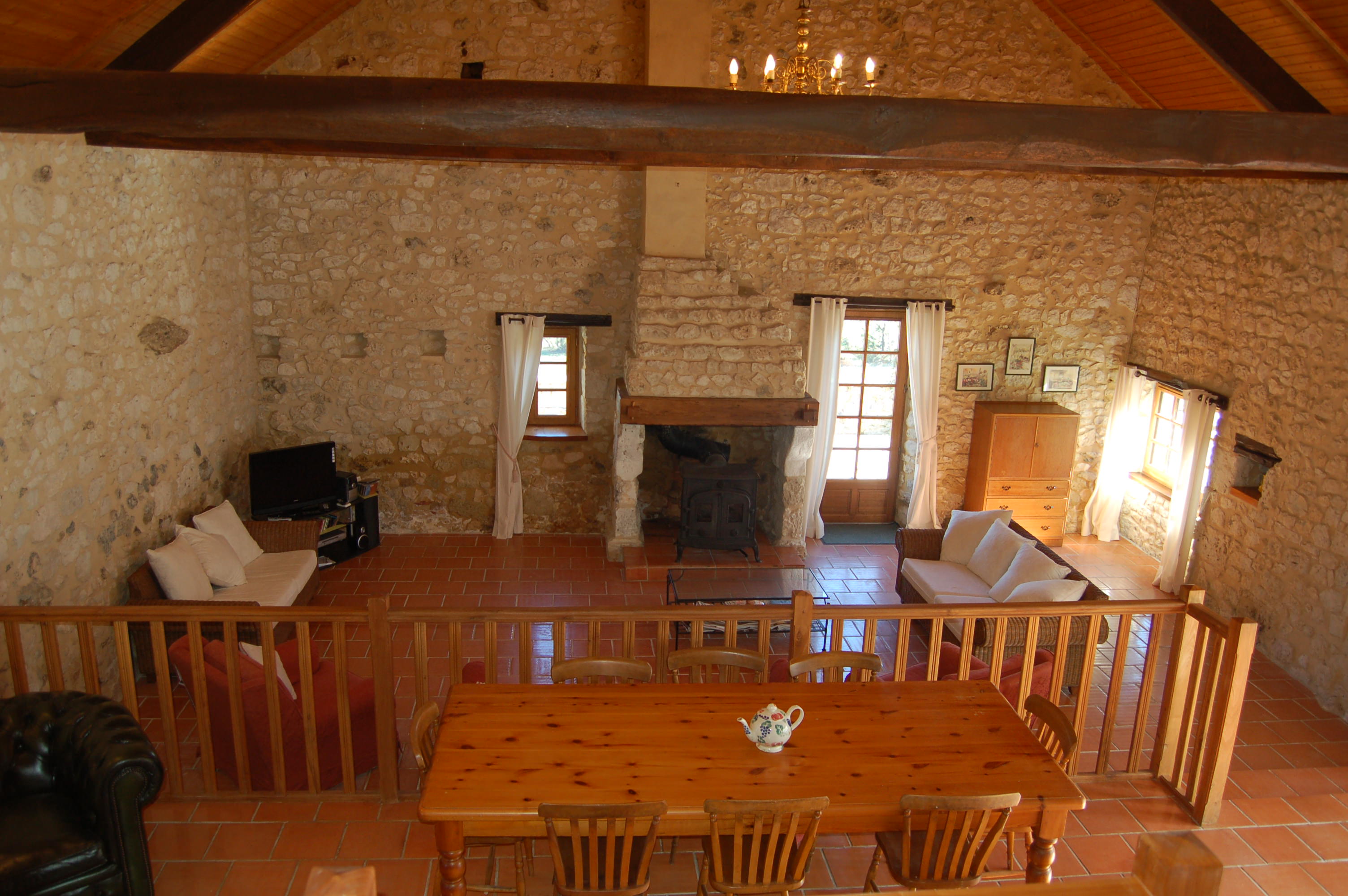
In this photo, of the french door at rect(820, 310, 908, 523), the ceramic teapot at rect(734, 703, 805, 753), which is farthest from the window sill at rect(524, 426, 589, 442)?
the ceramic teapot at rect(734, 703, 805, 753)

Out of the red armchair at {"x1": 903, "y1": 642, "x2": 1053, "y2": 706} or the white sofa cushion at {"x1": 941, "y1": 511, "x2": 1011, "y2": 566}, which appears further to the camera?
the white sofa cushion at {"x1": 941, "y1": 511, "x2": 1011, "y2": 566}

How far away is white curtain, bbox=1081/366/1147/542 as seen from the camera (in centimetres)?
857

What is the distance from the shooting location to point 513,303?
8234 millimetres

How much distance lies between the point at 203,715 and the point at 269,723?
0.27 meters

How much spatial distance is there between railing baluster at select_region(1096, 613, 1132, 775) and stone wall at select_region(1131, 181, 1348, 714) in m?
2.81

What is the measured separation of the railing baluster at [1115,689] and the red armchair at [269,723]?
10.9ft

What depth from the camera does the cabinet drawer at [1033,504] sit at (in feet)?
28.2

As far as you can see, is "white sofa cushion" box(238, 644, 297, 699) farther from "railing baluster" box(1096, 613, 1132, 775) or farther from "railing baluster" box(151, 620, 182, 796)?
"railing baluster" box(1096, 613, 1132, 775)

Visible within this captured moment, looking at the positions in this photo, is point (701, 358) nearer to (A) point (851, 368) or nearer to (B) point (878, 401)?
(A) point (851, 368)

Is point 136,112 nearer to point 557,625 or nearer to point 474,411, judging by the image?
point 557,625

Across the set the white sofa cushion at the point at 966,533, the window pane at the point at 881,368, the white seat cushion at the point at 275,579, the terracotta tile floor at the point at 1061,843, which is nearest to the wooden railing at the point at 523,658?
the terracotta tile floor at the point at 1061,843

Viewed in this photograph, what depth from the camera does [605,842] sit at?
3041 mm

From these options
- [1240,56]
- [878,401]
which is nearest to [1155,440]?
[878,401]

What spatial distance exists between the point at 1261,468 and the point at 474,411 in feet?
21.4
